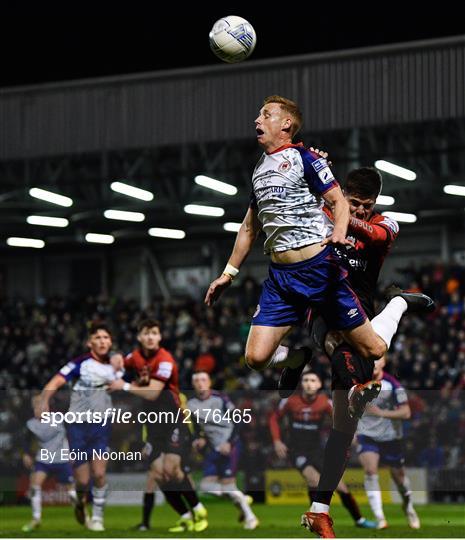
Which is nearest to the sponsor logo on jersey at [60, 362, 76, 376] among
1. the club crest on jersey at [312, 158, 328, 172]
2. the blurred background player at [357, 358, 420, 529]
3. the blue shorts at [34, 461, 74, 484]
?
the blue shorts at [34, 461, 74, 484]

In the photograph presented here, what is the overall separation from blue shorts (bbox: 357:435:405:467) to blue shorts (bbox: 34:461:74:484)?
135 inches

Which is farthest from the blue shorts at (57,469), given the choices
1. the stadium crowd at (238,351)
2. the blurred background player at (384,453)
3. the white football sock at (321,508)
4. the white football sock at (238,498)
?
the white football sock at (321,508)

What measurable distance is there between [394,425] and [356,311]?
5.07 meters

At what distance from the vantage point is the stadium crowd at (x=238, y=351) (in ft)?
43.3

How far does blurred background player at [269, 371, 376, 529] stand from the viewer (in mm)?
12523

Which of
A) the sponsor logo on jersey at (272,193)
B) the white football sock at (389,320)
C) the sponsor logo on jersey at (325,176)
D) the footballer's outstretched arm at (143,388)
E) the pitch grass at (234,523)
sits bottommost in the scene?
the pitch grass at (234,523)

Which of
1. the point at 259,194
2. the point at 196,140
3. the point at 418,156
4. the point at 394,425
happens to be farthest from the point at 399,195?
the point at 259,194

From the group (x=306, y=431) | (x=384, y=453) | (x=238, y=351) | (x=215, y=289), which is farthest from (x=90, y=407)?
(x=238, y=351)

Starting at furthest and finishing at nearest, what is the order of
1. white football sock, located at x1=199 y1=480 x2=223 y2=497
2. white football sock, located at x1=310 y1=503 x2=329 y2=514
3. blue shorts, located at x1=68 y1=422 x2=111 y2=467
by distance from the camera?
white football sock, located at x1=199 y1=480 x2=223 y2=497 → blue shorts, located at x1=68 y1=422 x2=111 y2=467 → white football sock, located at x1=310 y1=503 x2=329 y2=514

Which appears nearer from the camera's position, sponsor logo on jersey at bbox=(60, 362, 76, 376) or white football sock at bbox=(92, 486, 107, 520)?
white football sock at bbox=(92, 486, 107, 520)

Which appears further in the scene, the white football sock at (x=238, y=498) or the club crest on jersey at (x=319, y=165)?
the white football sock at (x=238, y=498)

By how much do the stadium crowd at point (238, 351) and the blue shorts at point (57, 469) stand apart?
38 centimetres

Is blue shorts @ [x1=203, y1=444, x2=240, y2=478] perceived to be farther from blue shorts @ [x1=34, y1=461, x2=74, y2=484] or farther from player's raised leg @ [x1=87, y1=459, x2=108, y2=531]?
blue shorts @ [x1=34, y1=461, x2=74, y2=484]

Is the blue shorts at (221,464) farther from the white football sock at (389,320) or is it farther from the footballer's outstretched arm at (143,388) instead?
the white football sock at (389,320)
